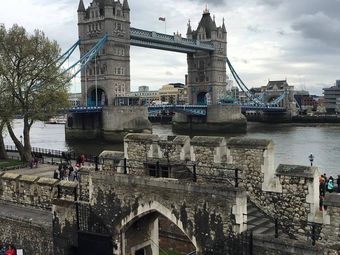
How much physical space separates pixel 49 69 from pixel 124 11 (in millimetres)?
56985

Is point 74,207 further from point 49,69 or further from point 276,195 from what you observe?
point 49,69

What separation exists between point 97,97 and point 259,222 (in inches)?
2878

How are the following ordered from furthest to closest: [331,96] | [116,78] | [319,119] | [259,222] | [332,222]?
[331,96] → [319,119] → [116,78] → [259,222] → [332,222]

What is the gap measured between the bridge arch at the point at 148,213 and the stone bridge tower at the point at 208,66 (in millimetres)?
98918

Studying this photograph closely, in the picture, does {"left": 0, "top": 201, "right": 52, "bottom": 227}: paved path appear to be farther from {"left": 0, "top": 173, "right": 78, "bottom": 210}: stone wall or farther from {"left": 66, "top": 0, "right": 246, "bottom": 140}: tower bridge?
{"left": 66, "top": 0, "right": 246, "bottom": 140}: tower bridge

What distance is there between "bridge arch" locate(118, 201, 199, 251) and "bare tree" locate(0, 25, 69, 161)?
623 inches

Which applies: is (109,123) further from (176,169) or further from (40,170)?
(176,169)

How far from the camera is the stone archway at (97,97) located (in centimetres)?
7894

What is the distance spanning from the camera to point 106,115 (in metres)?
68.4

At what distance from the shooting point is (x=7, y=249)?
1427 cm

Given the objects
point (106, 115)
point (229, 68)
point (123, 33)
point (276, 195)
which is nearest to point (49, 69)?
point (276, 195)

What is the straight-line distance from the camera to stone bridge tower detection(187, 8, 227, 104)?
111 metres

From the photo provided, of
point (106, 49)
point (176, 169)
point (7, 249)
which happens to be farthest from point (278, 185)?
point (106, 49)

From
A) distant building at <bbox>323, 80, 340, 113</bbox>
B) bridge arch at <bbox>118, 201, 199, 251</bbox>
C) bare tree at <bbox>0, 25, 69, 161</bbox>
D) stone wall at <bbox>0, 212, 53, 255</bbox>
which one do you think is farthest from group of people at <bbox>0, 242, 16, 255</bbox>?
distant building at <bbox>323, 80, 340, 113</bbox>
